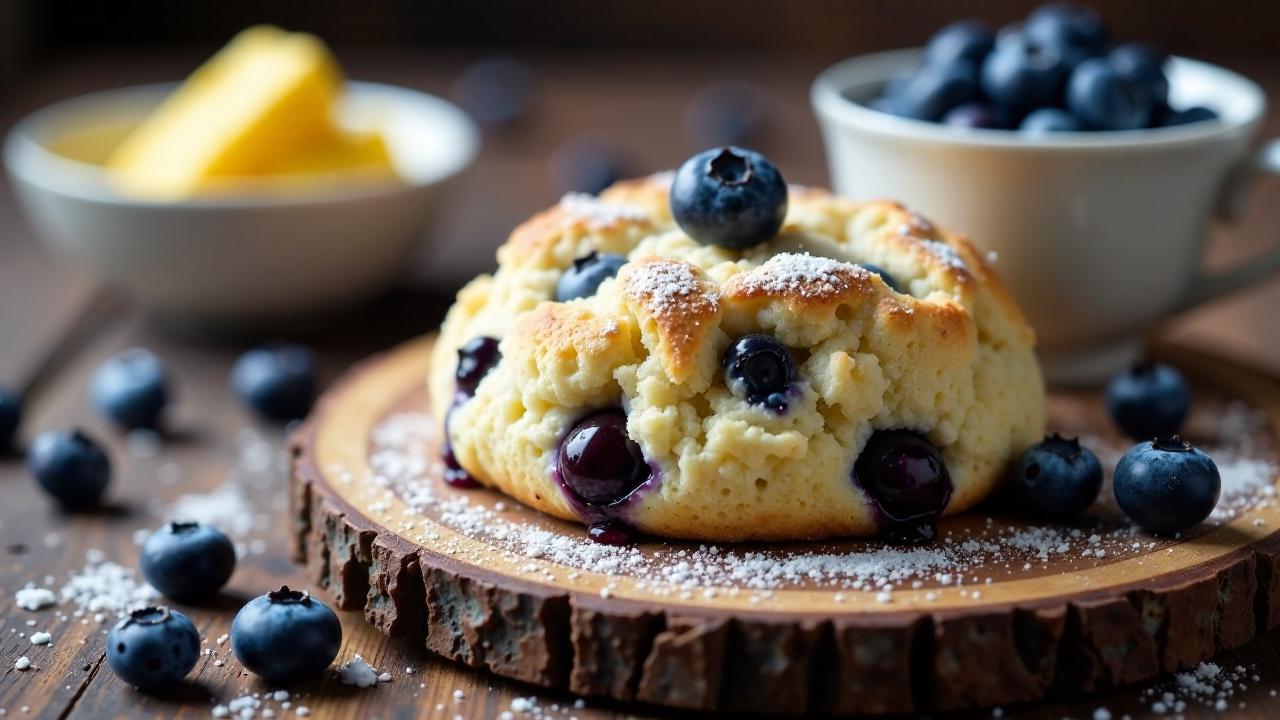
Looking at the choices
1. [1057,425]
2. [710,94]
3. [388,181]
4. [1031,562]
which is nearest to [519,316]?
[1031,562]

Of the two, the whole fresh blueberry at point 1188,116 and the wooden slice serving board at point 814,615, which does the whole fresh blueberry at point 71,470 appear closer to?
the wooden slice serving board at point 814,615

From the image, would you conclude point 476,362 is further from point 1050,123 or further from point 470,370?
point 1050,123

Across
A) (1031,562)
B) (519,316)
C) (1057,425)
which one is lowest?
(1057,425)

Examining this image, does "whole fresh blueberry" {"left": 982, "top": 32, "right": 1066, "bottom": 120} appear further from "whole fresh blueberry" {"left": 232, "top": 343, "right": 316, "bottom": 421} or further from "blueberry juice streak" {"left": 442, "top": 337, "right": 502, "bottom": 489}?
"whole fresh blueberry" {"left": 232, "top": 343, "right": 316, "bottom": 421}

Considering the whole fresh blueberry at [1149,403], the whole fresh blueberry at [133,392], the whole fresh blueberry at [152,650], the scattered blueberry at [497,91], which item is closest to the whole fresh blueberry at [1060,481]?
the whole fresh blueberry at [1149,403]

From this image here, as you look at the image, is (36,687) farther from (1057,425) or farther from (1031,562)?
(1057,425)

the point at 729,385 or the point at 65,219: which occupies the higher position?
the point at 729,385
